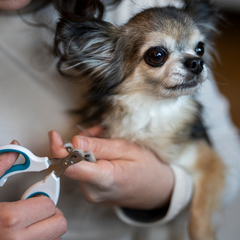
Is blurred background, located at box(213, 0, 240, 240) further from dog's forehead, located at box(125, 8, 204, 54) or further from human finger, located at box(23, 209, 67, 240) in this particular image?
human finger, located at box(23, 209, 67, 240)

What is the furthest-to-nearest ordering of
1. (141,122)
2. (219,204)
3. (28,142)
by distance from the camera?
(219,204)
(141,122)
(28,142)

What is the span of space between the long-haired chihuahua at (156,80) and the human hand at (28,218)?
44 centimetres

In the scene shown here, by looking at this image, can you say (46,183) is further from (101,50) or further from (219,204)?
(219,204)

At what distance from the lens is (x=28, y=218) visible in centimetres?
54

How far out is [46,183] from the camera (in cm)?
58

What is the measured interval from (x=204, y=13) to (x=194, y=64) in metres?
→ 0.37

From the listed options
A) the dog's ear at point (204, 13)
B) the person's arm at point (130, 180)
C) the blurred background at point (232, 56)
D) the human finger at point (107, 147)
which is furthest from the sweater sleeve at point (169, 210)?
the blurred background at point (232, 56)

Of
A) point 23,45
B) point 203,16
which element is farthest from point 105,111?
point 203,16

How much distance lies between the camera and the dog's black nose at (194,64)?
80 centimetres

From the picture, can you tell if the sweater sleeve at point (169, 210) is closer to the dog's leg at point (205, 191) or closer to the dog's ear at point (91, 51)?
the dog's leg at point (205, 191)

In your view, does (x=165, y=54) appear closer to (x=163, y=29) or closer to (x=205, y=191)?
(x=163, y=29)

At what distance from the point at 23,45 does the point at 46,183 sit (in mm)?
603

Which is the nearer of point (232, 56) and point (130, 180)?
point (130, 180)

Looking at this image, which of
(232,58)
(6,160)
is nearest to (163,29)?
(6,160)
